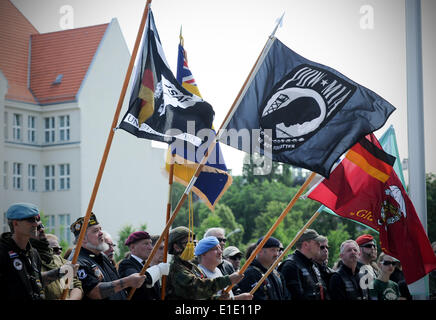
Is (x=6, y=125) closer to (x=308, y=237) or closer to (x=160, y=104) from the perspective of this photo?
(x=308, y=237)

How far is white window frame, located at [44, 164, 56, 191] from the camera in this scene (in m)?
59.2

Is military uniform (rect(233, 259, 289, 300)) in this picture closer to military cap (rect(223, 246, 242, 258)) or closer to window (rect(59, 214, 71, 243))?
military cap (rect(223, 246, 242, 258))

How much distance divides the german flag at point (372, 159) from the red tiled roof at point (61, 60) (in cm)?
4833

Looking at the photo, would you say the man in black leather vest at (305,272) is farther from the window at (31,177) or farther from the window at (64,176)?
the window at (31,177)

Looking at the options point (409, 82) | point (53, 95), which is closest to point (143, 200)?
point (53, 95)

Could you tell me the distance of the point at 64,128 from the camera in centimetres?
5831

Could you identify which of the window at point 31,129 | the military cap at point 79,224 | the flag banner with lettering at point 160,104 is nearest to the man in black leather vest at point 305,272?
the flag banner with lettering at point 160,104

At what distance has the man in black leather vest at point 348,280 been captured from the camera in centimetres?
996

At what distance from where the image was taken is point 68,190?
5781cm

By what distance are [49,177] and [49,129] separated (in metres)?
3.48

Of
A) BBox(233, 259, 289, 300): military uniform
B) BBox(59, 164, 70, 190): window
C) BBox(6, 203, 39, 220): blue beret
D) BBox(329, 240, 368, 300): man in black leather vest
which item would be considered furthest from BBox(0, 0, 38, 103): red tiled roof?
BBox(6, 203, 39, 220): blue beret

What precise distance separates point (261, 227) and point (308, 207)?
5221 mm

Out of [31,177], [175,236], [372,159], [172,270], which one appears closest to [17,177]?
[31,177]

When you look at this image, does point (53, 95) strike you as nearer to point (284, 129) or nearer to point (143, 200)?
point (143, 200)
